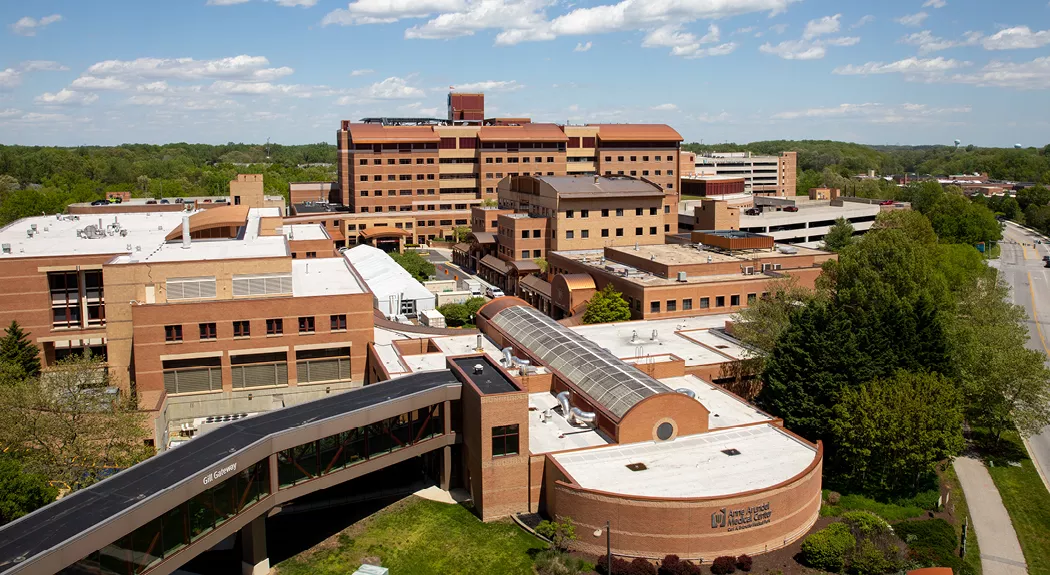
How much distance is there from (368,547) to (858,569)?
2020 cm

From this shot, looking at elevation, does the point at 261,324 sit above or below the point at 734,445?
above

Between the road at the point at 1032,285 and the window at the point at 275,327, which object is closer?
the road at the point at 1032,285

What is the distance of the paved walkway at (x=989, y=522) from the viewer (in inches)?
1378

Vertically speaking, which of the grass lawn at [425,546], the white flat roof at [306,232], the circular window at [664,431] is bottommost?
the grass lawn at [425,546]

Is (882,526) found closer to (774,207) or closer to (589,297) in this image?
(589,297)

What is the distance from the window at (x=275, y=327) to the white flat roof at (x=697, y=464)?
21.8m

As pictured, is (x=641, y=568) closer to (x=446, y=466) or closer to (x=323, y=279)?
(x=446, y=466)

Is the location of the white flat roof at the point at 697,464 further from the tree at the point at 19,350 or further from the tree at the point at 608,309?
the tree at the point at 19,350

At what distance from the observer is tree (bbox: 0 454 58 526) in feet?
101

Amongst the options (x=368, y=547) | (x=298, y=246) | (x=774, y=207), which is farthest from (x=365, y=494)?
(x=774, y=207)

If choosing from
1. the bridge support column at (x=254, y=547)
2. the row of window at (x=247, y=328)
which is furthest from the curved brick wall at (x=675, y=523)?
the row of window at (x=247, y=328)

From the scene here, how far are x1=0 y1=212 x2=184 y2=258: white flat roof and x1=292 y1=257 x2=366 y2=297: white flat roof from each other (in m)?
10.7

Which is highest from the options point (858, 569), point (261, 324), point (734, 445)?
point (261, 324)

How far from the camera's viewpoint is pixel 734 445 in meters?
38.3
